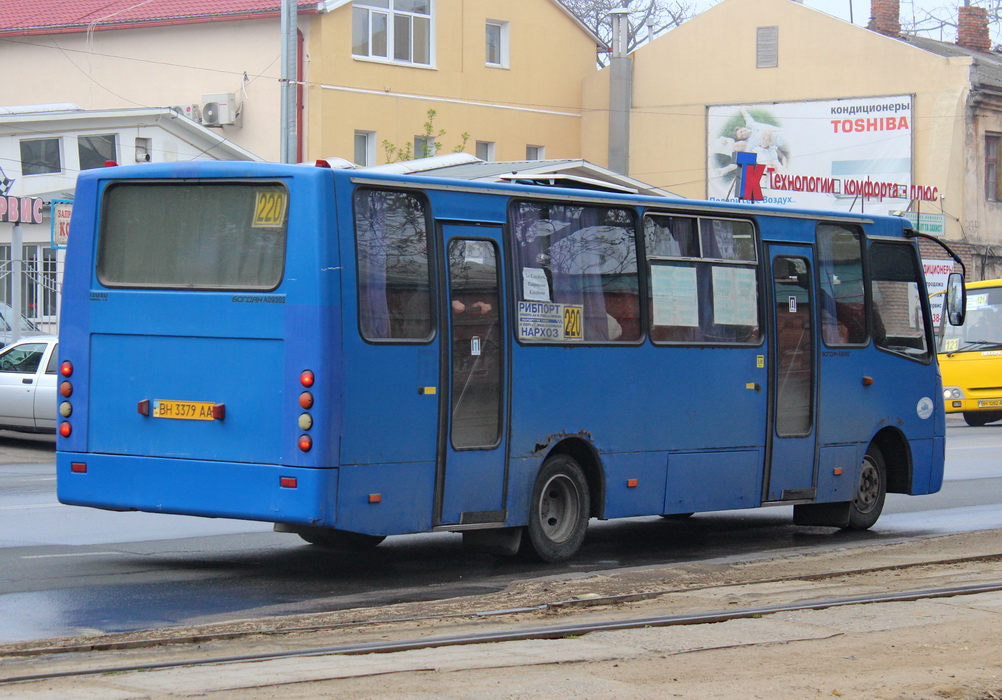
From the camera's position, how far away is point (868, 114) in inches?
1713

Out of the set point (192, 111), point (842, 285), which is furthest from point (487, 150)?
point (842, 285)

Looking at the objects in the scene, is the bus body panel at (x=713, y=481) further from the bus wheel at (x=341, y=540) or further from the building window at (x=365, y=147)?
the building window at (x=365, y=147)

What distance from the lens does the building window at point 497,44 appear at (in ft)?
139

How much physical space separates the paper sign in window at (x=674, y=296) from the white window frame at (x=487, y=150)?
30.8 m

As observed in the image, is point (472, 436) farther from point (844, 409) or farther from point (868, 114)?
point (868, 114)

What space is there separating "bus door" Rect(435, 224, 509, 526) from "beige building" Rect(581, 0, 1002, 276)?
33.8 m

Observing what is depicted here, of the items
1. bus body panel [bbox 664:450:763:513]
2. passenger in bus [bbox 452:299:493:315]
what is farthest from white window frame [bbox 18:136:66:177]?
passenger in bus [bbox 452:299:493:315]

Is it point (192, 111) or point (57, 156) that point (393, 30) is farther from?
point (57, 156)

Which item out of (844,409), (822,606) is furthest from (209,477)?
(844,409)

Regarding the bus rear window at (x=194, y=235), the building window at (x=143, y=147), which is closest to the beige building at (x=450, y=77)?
A: the building window at (x=143, y=147)

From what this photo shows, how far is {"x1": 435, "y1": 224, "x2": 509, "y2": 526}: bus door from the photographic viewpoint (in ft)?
32.0

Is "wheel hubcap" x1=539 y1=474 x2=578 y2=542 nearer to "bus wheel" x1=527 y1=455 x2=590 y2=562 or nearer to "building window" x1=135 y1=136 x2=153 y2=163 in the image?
"bus wheel" x1=527 y1=455 x2=590 y2=562

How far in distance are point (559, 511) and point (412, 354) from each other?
1.99 meters

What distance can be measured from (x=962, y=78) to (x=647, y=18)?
20596 mm
